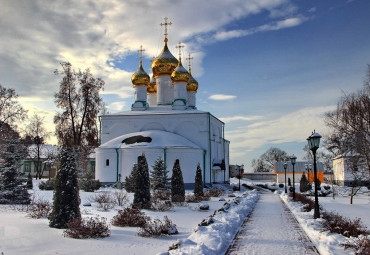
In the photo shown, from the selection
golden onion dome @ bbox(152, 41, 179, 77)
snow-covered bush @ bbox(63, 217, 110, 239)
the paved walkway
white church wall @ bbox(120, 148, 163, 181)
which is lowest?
the paved walkway

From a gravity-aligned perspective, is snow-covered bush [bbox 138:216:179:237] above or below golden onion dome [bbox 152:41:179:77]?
below

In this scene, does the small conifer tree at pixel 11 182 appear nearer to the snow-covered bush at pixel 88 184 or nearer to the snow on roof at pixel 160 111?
the snow-covered bush at pixel 88 184

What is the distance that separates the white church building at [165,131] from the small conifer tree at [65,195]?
18.0 meters

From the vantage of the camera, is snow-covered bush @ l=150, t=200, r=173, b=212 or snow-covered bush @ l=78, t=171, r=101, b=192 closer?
snow-covered bush @ l=150, t=200, r=173, b=212

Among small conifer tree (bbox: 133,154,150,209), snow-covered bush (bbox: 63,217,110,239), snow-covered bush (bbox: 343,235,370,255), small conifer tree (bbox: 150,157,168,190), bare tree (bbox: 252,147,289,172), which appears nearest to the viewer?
snow-covered bush (bbox: 343,235,370,255)

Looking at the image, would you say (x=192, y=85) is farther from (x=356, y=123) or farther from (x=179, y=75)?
(x=356, y=123)

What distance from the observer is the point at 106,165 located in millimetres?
29078

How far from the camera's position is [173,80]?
112 feet

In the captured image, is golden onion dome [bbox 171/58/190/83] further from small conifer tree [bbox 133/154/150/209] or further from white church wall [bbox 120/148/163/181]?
small conifer tree [bbox 133/154/150/209]

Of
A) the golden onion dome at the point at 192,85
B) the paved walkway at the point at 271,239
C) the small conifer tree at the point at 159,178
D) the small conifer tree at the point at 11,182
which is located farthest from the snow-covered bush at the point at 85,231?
the golden onion dome at the point at 192,85

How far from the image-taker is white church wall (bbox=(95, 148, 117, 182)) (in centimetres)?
2872

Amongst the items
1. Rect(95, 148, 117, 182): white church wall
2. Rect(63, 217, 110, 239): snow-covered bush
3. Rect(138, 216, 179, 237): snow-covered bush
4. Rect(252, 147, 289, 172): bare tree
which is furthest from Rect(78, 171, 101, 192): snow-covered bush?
Rect(252, 147, 289, 172): bare tree

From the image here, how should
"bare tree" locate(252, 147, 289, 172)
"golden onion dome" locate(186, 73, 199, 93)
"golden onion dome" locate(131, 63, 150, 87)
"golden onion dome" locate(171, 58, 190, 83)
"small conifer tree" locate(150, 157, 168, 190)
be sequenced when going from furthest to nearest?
"bare tree" locate(252, 147, 289, 172) < "golden onion dome" locate(186, 73, 199, 93) < "golden onion dome" locate(131, 63, 150, 87) < "golden onion dome" locate(171, 58, 190, 83) < "small conifer tree" locate(150, 157, 168, 190)

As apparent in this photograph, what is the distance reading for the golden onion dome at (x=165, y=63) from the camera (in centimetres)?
3488
